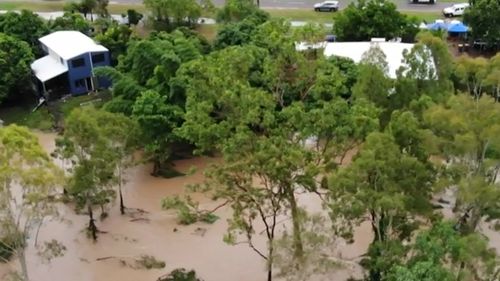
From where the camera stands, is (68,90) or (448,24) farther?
(448,24)

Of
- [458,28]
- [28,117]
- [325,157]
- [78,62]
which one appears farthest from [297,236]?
[458,28]

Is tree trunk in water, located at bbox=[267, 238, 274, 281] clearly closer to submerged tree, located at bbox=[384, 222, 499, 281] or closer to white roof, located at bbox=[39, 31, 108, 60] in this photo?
submerged tree, located at bbox=[384, 222, 499, 281]

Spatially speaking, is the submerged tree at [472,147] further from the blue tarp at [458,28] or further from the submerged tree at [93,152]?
the blue tarp at [458,28]

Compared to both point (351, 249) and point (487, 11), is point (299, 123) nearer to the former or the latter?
point (351, 249)

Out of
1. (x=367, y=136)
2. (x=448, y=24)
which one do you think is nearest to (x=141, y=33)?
(x=448, y=24)

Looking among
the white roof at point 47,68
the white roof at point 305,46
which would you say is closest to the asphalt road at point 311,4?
the white roof at point 47,68

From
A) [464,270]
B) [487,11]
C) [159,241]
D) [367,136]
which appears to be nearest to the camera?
[464,270]

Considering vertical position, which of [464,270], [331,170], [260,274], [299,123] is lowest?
[260,274]
